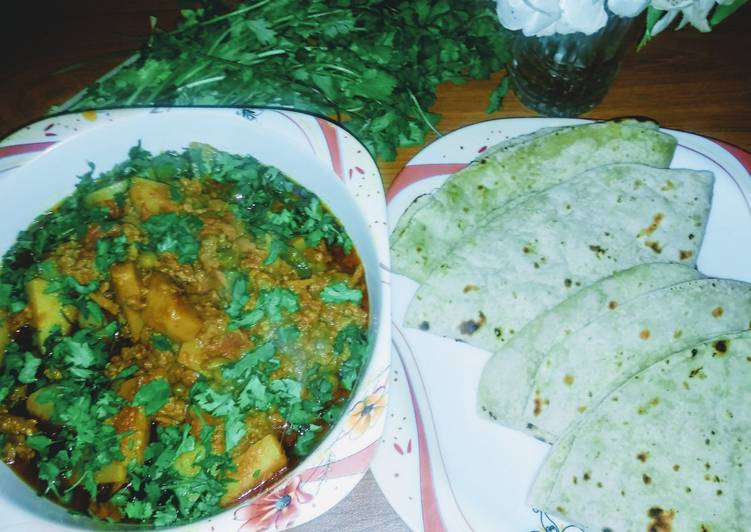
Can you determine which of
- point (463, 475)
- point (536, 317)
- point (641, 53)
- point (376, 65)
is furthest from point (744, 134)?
point (463, 475)

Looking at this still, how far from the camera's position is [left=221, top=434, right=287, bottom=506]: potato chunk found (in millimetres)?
2221

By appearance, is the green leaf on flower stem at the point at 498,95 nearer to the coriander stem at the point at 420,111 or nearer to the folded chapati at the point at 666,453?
the coriander stem at the point at 420,111

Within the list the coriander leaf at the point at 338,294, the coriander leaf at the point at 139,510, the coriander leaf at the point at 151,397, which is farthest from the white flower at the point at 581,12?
the coriander leaf at the point at 139,510

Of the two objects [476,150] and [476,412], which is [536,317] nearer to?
[476,412]

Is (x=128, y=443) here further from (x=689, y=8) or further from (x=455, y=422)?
(x=689, y=8)

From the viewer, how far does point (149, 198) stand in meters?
2.66

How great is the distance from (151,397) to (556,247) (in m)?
1.94

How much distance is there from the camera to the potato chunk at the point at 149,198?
2666mm

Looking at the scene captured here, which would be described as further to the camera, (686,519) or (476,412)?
(476,412)

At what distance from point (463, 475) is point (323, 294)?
102cm

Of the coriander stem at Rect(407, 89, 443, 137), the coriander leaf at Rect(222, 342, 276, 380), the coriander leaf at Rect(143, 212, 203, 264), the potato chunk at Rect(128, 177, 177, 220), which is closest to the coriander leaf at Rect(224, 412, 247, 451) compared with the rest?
the coriander leaf at Rect(222, 342, 276, 380)

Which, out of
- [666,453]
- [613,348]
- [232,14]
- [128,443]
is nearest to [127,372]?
[128,443]

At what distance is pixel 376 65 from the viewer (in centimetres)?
311

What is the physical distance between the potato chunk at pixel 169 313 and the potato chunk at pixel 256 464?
0.53 meters
